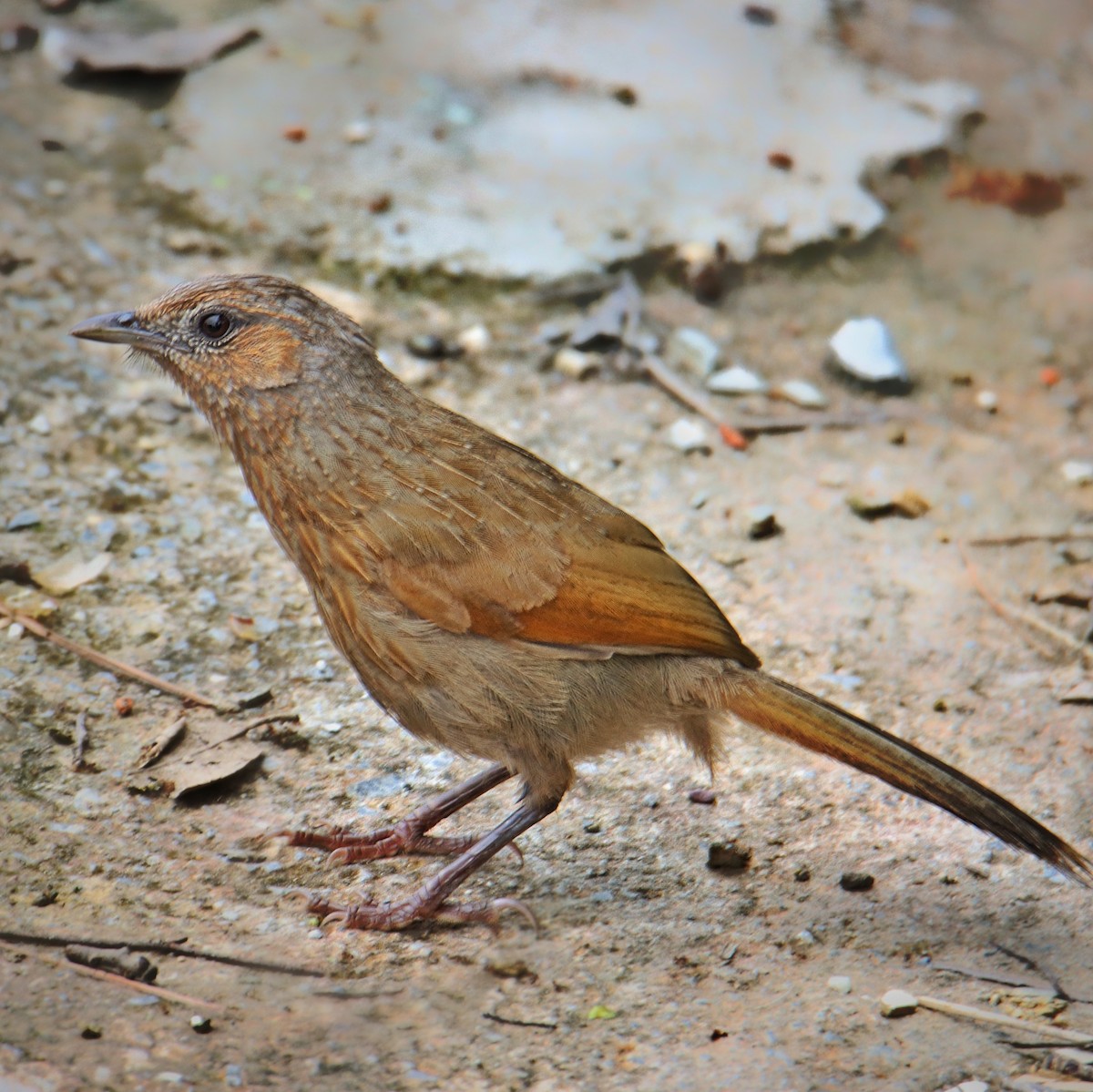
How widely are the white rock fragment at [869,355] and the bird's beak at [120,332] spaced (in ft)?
10.2

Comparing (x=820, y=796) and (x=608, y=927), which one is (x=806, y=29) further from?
(x=608, y=927)

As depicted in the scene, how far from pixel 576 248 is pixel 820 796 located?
9.56ft

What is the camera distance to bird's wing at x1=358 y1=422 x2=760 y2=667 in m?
3.46

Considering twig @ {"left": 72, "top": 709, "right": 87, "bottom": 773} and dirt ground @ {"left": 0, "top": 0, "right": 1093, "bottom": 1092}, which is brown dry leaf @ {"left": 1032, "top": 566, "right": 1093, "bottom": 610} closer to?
dirt ground @ {"left": 0, "top": 0, "right": 1093, "bottom": 1092}

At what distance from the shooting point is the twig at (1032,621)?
465 cm

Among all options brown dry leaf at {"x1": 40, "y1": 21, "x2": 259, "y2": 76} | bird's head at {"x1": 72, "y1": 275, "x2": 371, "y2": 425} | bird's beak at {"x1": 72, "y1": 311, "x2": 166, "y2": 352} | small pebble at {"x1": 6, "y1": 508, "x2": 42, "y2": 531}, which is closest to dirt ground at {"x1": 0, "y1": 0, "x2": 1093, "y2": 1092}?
small pebble at {"x1": 6, "y1": 508, "x2": 42, "y2": 531}

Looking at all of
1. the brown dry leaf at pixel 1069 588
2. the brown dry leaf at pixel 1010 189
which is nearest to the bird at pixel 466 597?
the brown dry leaf at pixel 1069 588

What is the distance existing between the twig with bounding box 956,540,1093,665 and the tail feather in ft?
4.11

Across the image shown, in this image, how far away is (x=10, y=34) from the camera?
666 centimetres

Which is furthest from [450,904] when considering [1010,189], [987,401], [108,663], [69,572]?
[1010,189]

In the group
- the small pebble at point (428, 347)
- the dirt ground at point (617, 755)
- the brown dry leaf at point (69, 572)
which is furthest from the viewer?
the small pebble at point (428, 347)

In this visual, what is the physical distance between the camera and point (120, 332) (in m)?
3.87

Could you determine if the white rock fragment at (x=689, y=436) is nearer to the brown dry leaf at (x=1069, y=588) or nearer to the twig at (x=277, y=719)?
the brown dry leaf at (x=1069, y=588)

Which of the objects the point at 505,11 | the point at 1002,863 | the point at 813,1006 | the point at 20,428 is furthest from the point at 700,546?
the point at 505,11
